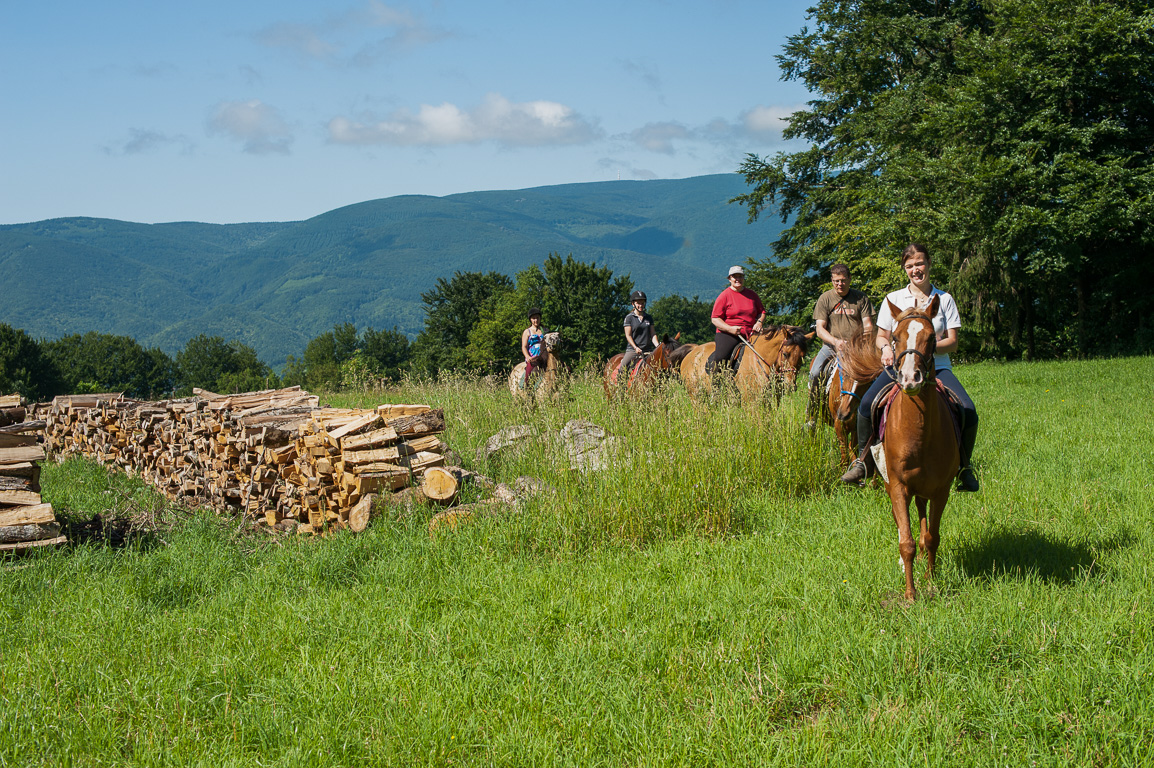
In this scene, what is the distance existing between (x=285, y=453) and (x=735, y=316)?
6.18m

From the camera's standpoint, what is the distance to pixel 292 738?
327 centimetres

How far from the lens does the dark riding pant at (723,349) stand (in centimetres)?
1072

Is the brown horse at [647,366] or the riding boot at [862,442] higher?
the brown horse at [647,366]

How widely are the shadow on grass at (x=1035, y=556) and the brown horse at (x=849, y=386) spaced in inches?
58.1

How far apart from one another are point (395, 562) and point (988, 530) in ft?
14.4

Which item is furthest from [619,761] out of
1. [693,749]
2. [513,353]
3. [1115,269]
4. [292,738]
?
[513,353]

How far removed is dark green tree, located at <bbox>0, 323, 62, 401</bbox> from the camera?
6438cm

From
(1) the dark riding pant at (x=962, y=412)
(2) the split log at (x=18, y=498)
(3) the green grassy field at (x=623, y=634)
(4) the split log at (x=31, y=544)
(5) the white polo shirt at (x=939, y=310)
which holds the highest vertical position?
(5) the white polo shirt at (x=939, y=310)

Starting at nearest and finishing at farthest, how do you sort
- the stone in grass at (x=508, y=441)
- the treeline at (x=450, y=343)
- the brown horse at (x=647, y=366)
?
the stone in grass at (x=508, y=441) → the brown horse at (x=647, y=366) → the treeline at (x=450, y=343)

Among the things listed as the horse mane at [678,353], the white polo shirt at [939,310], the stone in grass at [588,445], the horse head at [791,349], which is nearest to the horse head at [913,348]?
the white polo shirt at [939,310]

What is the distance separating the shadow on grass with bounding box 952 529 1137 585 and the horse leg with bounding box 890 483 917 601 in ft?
1.41

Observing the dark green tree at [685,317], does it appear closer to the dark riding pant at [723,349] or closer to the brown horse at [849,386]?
the dark riding pant at [723,349]

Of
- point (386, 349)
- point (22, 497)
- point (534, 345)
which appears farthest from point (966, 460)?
point (386, 349)

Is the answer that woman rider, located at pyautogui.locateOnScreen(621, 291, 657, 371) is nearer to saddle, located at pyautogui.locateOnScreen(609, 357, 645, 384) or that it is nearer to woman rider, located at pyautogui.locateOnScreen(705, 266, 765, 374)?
saddle, located at pyautogui.locateOnScreen(609, 357, 645, 384)
